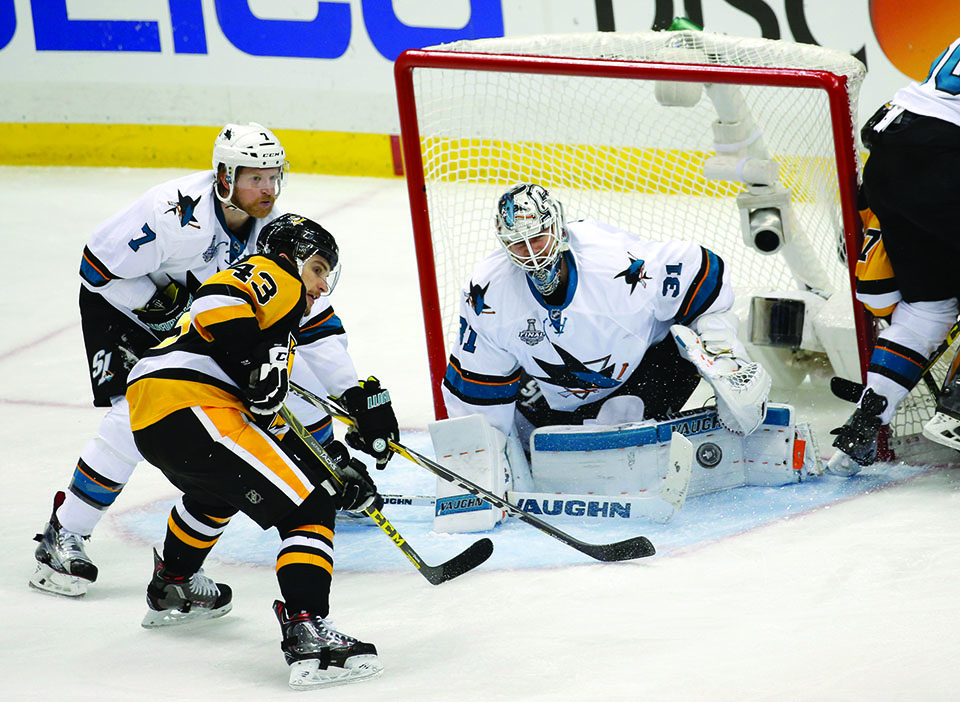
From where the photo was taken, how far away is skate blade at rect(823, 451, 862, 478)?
10.5ft

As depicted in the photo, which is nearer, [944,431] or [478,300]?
[944,431]

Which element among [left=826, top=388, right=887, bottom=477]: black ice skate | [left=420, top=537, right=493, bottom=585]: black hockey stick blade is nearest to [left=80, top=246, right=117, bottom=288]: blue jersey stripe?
[left=420, top=537, right=493, bottom=585]: black hockey stick blade

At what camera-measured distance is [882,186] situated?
118 inches

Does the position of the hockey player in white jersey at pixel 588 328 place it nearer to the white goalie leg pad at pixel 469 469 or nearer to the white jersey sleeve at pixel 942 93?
the white goalie leg pad at pixel 469 469

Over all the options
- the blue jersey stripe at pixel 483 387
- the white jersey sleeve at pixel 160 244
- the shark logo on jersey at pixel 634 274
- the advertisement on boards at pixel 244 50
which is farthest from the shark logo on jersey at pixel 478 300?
the advertisement on boards at pixel 244 50

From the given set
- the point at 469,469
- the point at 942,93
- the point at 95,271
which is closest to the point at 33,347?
the point at 95,271

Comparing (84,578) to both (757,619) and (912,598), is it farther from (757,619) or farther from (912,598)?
(912,598)

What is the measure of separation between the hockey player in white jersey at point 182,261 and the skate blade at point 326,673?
828 millimetres

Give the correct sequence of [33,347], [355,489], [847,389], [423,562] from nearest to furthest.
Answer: [355,489] < [423,562] < [847,389] < [33,347]

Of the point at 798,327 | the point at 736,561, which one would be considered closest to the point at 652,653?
the point at 736,561

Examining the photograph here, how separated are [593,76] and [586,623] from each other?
1.46 meters

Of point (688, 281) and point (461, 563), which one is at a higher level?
point (688, 281)

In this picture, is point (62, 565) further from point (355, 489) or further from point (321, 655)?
point (321, 655)

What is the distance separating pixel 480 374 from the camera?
10.6 feet
